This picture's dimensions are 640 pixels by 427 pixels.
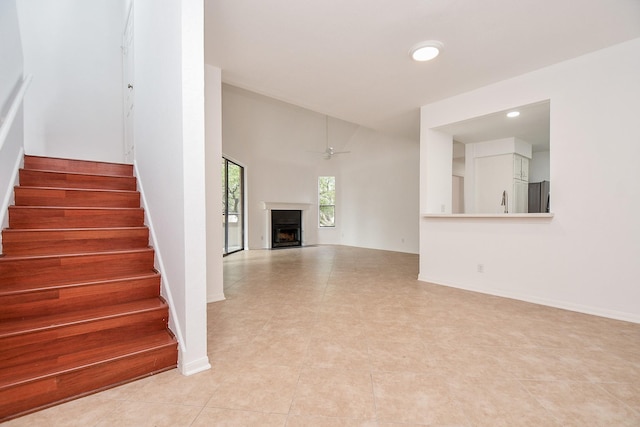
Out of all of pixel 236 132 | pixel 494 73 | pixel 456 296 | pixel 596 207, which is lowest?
pixel 456 296

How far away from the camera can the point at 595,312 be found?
8.22 feet

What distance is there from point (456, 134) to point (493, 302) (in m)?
2.79

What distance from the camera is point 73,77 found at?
12.0 ft

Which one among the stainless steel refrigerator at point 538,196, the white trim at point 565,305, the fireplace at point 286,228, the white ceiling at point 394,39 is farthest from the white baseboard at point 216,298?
the stainless steel refrigerator at point 538,196

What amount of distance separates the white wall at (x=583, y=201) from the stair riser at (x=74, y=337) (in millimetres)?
3544

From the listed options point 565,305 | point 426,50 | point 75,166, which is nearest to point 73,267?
point 75,166

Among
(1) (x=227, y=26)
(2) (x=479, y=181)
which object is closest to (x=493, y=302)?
(2) (x=479, y=181)

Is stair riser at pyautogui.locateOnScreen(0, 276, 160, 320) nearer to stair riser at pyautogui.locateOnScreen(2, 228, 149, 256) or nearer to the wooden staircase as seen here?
the wooden staircase

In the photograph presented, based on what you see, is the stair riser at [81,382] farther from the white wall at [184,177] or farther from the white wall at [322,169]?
the white wall at [322,169]

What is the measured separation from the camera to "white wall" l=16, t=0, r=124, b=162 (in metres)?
3.46

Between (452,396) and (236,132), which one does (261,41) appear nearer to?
(452,396)

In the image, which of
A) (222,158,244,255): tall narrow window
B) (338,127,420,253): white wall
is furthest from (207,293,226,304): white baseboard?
(338,127,420,253): white wall

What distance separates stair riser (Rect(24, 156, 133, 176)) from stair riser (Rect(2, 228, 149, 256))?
3.60 ft

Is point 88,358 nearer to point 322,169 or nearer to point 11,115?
point 11,115
